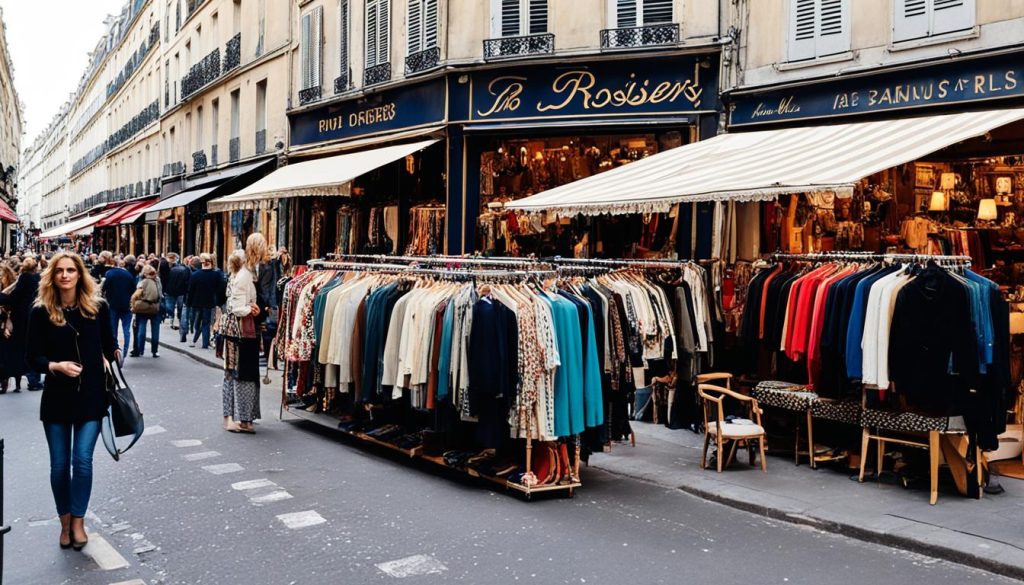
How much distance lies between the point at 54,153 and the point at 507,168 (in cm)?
8218

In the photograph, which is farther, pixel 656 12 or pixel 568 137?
pixel 568 137

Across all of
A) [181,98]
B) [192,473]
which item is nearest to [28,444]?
[192,473]

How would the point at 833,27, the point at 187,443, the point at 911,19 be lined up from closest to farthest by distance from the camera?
1. the point at 187,443
2. the point at 911,19
3. the point at 833,27

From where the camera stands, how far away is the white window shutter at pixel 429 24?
15.5 meters

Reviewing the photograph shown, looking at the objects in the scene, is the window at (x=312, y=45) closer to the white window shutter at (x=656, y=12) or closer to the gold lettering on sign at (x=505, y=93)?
the gold lettering on sign at (x=505, y=93)

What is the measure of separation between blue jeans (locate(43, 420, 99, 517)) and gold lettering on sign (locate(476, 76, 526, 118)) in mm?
9848

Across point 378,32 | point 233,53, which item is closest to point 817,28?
point 378,32

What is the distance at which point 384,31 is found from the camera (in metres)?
17.0

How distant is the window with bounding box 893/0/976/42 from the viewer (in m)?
9.94

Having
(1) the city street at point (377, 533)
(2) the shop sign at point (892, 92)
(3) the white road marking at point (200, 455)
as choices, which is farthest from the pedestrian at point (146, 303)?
(2) the shop sign at point (892, 92)

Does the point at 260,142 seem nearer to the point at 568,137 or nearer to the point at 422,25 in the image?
the point at 422,25

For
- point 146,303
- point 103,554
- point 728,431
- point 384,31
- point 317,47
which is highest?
point 317,47

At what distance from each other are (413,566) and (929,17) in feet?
28.0

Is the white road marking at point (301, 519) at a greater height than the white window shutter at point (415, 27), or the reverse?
the white window shutter at point (415, 27)
